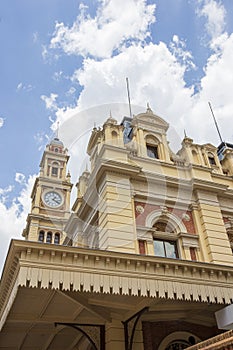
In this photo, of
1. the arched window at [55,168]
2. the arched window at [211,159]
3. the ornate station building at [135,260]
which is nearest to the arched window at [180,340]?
the ornate station building at [135,260]

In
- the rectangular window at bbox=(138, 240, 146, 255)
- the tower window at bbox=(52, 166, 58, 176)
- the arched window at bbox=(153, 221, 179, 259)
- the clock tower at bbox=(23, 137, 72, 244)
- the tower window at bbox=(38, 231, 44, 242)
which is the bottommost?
the rectangular window at bbox=(138, 240, 146, 255)

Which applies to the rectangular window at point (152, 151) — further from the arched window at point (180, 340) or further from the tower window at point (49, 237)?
the tower window at point (49, 237)

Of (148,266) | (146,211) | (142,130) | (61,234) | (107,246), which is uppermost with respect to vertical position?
(61,234)

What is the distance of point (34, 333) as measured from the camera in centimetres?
1106

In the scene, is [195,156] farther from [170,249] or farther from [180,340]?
[180,340]

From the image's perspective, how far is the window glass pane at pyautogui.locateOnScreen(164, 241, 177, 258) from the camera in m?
16.2

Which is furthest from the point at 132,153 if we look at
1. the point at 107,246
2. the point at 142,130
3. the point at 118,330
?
the point at 118,330

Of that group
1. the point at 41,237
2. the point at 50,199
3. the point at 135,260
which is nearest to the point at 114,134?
the point at 135,260

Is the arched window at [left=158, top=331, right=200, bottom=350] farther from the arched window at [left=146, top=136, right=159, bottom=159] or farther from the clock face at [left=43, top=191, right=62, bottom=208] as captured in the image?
the clock face at [left=43, top=191, right=62, bottom=208]

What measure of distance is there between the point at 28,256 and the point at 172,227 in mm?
9910

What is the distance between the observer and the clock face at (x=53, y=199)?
42438 mm

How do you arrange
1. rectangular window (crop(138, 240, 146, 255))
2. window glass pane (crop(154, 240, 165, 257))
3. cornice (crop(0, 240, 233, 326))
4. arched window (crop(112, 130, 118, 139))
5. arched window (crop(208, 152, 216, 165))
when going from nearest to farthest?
cornice (crop(0, 240, 233, 326)) → rectangular window (crop(138, 240, 146, 255)) → window glass pane (crop(154, 240, 165, 257)) → arched window (crop(112, 130, 118, 139)) → arched window (crop(208, 152, 216, 165))

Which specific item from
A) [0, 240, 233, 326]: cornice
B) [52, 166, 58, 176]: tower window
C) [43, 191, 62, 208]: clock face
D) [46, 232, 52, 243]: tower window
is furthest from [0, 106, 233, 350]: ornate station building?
[52, 166, 58, 176]: tower window

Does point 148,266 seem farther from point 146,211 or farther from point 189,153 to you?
point 189,153
